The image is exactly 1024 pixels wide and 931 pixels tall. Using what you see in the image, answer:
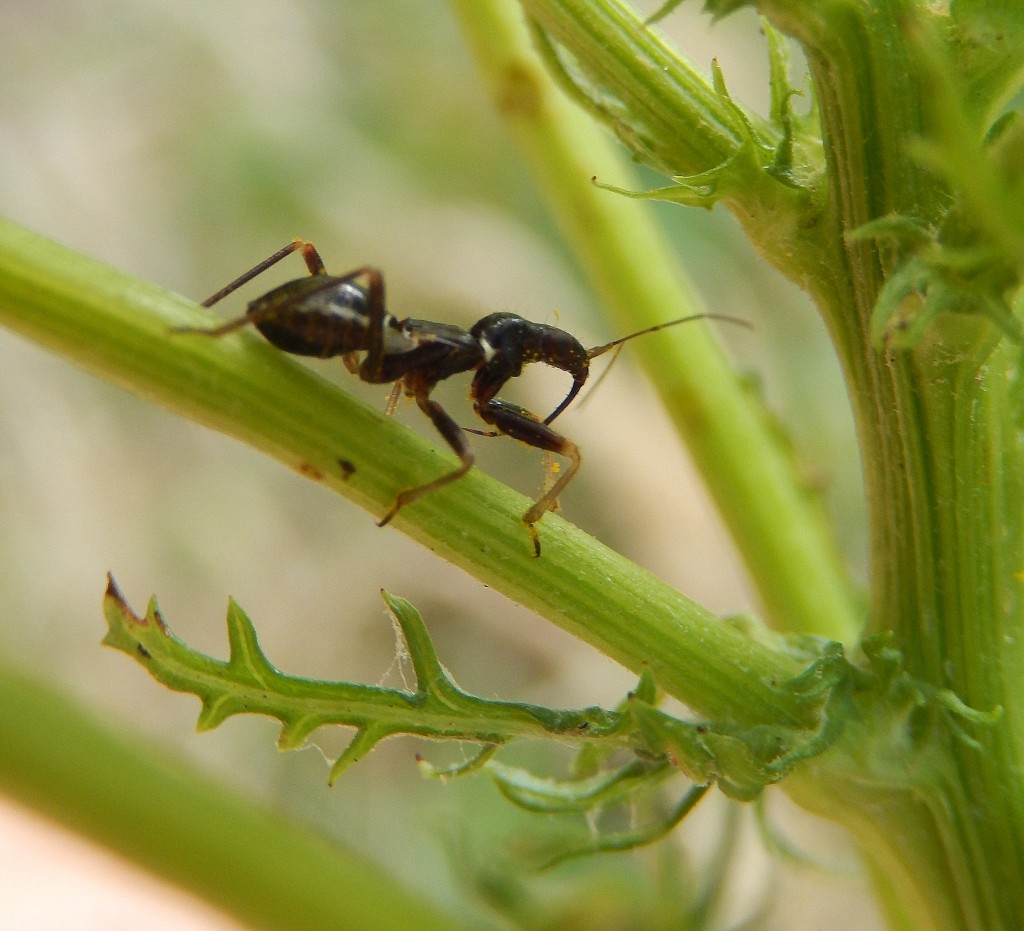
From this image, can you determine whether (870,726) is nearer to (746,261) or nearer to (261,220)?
(746,261)

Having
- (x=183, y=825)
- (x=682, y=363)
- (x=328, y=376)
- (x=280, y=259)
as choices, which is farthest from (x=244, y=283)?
(x=328, y=376)

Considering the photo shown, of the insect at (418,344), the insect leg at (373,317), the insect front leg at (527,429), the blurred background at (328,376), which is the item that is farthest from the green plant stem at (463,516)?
the blurred background at (328,376)

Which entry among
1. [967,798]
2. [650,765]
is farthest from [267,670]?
[967,798]

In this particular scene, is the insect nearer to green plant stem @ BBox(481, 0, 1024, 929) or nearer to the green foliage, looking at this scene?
the green foliage

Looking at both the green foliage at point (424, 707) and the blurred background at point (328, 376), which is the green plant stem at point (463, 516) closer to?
the green foliage at point (424, 707)

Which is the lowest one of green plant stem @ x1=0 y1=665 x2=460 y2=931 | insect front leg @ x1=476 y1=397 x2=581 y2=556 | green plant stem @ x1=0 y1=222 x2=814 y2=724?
green plant stem @ x1=0 y1=665 x2=460 y2=931

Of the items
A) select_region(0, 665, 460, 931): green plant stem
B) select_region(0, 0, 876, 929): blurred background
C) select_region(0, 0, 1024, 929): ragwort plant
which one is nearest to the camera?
select_region(0, 0, 1024, 929): ragwort plant

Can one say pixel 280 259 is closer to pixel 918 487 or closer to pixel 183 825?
pixel 183 825

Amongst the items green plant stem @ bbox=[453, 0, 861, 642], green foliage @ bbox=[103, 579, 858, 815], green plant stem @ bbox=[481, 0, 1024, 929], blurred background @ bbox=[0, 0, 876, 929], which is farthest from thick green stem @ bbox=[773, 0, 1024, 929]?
blurred background @ bbox=[0, 0, 876, 929]
